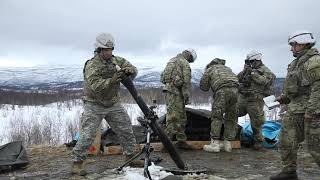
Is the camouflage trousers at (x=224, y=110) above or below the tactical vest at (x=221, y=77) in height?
below

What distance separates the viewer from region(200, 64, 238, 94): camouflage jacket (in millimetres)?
9664

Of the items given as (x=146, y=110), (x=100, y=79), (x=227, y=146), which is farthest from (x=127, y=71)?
(x=227, y=146)

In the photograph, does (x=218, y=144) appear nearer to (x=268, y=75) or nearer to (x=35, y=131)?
(x=268, y=75)

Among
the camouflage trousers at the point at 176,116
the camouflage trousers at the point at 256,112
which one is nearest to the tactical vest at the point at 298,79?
the camouflage trousers at the point at 176,116

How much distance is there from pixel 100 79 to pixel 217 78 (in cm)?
326

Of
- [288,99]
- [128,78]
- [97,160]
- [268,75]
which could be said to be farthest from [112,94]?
[268,75]

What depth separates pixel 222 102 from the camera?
9.63 meters

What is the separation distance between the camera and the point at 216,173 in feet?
25.1

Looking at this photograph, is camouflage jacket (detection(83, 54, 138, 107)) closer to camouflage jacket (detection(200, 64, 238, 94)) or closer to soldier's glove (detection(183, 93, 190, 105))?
soldier's glove (detection(183, 93, 190, 105))

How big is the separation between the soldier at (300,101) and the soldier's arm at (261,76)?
3.03 metres

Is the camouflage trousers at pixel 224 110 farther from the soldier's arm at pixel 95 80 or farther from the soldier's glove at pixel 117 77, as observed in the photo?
the soldier's glove at pixel 117 77

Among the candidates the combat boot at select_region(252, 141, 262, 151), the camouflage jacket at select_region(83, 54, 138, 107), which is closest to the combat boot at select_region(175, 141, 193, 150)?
the combat boot at select_region(252, 141, 262, 151)

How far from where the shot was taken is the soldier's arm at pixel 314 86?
6242 mm

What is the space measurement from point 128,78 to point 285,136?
2396 mm
